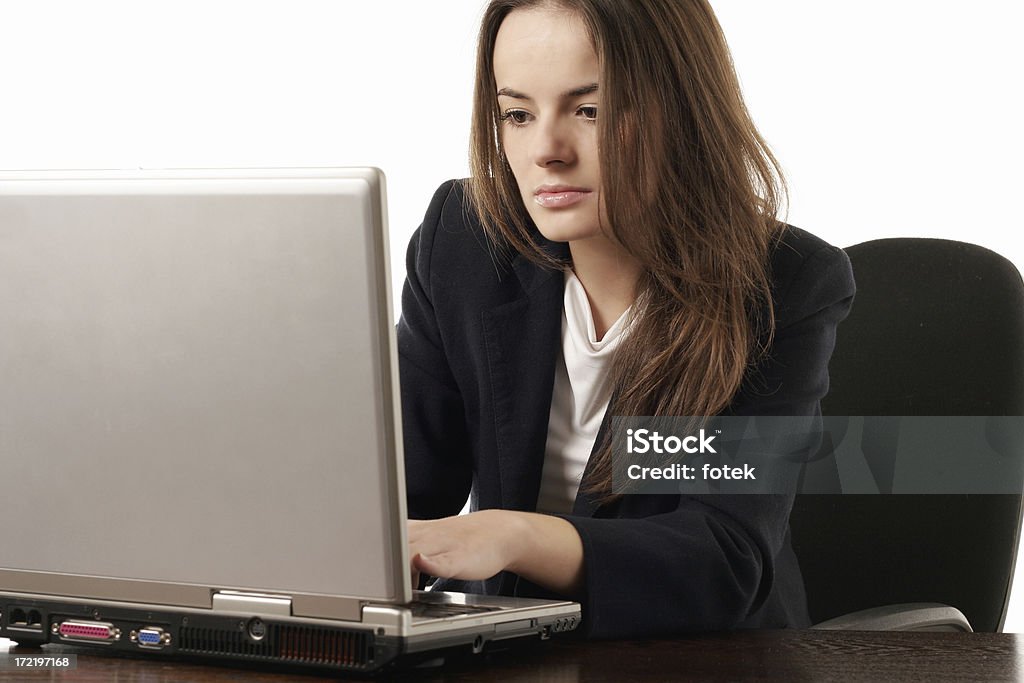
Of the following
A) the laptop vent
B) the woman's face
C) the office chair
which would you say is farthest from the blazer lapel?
the laptop vent

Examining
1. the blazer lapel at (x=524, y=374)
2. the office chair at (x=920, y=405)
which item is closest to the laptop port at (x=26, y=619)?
the blazer lapel at (x=524, y=374)

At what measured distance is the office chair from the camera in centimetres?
142

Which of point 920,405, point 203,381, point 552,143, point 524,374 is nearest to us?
point 203,381

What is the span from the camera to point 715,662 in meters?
0.88

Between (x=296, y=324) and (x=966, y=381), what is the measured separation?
1004 mm

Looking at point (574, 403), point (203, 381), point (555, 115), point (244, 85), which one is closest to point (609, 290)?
point (574, 403)

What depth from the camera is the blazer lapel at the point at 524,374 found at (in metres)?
1.32

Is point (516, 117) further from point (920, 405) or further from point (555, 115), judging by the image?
point (920, 405)

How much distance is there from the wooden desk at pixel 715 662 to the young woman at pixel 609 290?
0.13 metres

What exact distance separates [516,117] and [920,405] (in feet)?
2.07

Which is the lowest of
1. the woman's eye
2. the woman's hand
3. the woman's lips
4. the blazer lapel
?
the woman's hand

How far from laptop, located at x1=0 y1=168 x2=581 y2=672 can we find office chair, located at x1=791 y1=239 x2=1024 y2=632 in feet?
2.58

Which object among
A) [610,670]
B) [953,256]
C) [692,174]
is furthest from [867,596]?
[610,670]

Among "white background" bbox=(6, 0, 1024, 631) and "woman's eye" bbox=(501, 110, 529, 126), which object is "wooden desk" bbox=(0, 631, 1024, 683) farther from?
"white background" bbox=(6, 0, 1024, 631)
